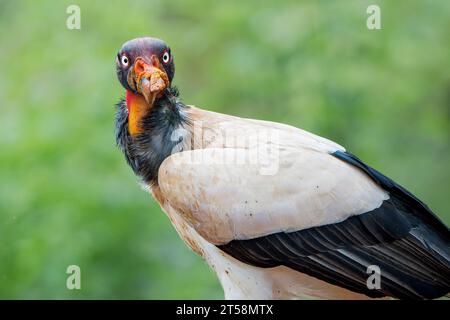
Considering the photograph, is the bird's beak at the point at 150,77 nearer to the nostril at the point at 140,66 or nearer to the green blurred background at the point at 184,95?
the nostril at the point at 140,66

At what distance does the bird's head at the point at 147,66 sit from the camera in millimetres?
3789

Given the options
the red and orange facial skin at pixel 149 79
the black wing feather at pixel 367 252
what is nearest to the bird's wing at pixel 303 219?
the black wing feather at pixel 367 252

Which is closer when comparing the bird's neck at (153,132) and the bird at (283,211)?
the bird at (283,211)

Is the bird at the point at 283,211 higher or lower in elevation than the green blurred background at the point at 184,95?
lower

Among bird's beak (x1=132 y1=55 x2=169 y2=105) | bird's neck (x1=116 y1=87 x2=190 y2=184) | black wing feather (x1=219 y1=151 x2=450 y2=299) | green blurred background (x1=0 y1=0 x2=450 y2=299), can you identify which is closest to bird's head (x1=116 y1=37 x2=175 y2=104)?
bird's beak (x1=132 y1=55 x2=169 y2=105)

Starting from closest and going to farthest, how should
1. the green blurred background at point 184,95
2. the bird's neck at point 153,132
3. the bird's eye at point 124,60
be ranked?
the bird's eye at point 124,60 < the bird's neck at point 153,132 < the green blurred background at point 184,95

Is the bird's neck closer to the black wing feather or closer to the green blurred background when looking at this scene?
the black wing feather

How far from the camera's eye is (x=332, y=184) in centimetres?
389

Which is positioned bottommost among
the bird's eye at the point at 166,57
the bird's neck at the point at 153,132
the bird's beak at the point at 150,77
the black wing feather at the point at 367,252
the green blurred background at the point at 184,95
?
the black wing feather at the point at 367,252

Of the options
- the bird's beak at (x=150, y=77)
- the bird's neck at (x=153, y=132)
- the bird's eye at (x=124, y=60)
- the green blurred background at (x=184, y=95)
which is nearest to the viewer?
the bird's beak at (x=150, y=77)

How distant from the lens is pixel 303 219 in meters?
3.86

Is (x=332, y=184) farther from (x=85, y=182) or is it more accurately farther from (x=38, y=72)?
(x=38, y=72)
